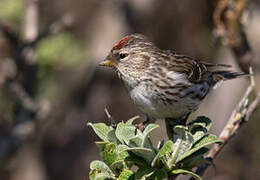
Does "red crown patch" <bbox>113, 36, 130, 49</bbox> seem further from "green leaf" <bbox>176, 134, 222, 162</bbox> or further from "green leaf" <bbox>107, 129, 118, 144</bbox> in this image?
"green leaf" <bbox>176, 134, 222, 162</bbox>

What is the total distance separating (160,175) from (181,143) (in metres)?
0.20

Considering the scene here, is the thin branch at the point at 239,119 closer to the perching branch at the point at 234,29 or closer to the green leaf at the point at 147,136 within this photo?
the green leaf at the point at 147,136

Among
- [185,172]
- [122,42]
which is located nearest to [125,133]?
[185,172]

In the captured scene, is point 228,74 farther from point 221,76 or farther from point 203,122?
point 203,122

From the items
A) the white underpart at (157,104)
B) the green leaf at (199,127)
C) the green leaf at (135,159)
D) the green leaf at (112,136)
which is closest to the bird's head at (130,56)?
the white underpart at (157,104)

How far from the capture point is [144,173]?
248 centimetres

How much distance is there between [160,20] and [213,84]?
348cm

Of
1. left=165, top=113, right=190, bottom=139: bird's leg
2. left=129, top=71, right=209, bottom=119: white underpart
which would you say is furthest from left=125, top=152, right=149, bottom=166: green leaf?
left=129, top=71, right=209, bottom=119: white underpart

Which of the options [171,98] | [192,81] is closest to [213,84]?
[192,81]

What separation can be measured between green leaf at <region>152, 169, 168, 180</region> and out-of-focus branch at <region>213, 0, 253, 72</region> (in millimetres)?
2230

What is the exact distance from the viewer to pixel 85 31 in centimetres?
805

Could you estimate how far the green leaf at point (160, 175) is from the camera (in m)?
2.46

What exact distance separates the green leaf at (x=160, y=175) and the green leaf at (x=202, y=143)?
3.7 inches

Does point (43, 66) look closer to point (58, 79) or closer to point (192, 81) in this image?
point (58, 79)
